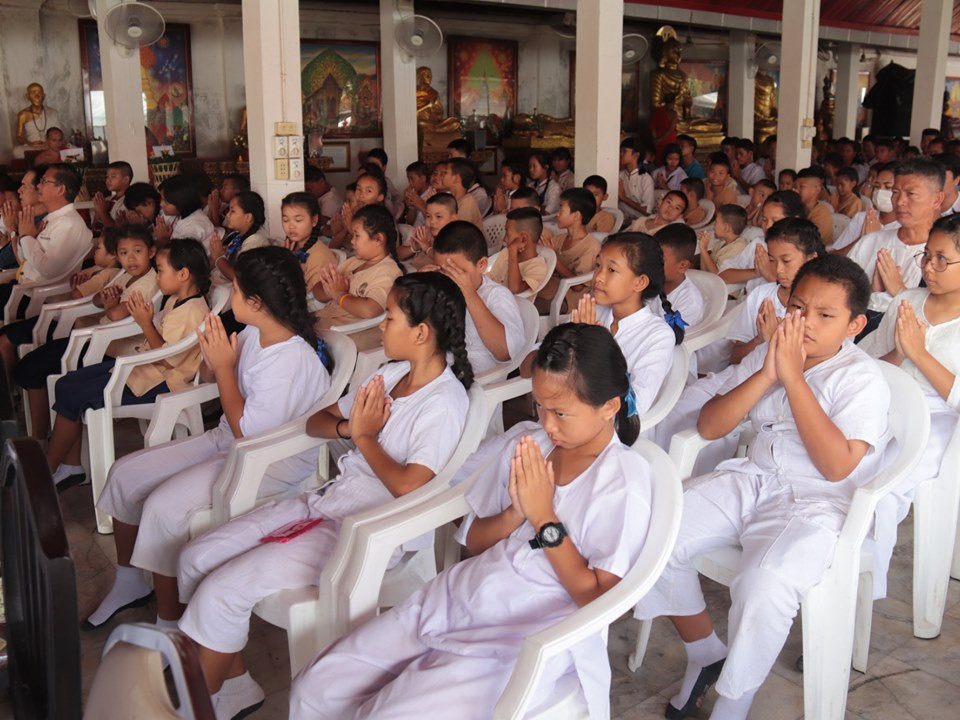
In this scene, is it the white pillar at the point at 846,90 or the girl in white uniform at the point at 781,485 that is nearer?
the girl in white uniform at the point at 781,485

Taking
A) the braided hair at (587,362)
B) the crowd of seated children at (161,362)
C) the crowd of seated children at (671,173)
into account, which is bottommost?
the crowd of seated children at (161,362)

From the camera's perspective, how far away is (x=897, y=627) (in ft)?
8.66

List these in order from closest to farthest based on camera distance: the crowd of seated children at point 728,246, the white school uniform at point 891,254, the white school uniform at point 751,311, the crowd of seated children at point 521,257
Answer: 1. the white school uniform at point 751,311
2. the white school uniform at point 891,254
3. the crowd of seated children at point 521,257
4. the crowd of seated children at point 728,246

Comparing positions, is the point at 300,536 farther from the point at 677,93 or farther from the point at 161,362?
the point at 677,93

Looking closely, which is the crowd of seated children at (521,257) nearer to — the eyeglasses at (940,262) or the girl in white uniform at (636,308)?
the girl in white uniform at (636,308)

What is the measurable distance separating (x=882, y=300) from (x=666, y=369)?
118 cm

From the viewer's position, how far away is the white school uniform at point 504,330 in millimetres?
3301

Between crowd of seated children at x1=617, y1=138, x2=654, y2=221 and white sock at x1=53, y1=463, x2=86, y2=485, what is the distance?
15.5 ft

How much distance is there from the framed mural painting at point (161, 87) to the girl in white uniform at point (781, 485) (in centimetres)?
827

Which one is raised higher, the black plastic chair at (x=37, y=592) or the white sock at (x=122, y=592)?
the black plastic chair at (x=37, y=592)

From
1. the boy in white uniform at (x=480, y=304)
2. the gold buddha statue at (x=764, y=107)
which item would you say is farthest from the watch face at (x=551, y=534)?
the gold buddha statue at (x=764, y=107)

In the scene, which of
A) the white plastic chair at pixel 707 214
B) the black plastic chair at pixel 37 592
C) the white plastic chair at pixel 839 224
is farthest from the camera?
the white plastic chair at pixel 707 214

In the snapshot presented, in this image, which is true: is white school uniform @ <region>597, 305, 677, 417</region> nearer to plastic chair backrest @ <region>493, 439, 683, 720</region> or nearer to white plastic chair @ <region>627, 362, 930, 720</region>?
white plastic chair @ <region>627, 362, 930, 720</region>

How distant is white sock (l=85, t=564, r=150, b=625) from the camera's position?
2.72m
